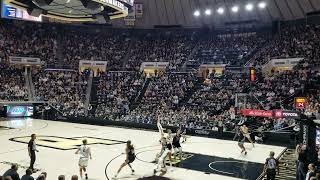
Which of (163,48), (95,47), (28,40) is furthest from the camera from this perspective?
(95,47)

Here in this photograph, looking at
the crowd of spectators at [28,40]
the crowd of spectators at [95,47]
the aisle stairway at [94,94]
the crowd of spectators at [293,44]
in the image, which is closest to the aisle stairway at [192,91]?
the crowd of spectators at [293,44]

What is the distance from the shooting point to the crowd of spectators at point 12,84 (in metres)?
37.0

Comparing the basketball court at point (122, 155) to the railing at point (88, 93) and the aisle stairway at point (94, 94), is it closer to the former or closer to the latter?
the railing at point (88, 93)

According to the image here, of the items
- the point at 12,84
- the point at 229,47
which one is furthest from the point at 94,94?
the point at 229,47

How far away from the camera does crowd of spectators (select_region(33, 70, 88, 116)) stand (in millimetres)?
37312

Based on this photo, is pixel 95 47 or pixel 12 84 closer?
pixel 12 84

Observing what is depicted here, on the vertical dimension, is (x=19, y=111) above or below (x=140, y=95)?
below

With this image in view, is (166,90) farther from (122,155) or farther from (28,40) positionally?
(28,40)

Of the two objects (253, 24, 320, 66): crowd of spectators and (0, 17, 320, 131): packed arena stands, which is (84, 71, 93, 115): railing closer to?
(0, 17, 320, 131): packed arena stands

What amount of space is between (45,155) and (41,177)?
9876mm

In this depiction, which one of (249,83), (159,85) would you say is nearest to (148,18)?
(159,85)

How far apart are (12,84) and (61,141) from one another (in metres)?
19.5

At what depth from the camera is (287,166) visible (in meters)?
16.8

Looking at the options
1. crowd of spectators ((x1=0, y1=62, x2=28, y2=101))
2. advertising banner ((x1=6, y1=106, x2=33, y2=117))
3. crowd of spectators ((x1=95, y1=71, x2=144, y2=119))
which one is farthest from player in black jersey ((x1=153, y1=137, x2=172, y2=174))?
advertising banner ((x1=6, y1=106, x2=33, y2=117))
